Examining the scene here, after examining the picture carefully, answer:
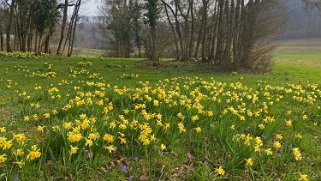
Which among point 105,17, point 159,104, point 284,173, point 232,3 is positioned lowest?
point 284,173

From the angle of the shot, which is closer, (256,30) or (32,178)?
(32,178)

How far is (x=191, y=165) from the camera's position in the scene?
446 centimetres

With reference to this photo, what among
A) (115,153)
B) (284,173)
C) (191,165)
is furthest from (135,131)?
(284,173)

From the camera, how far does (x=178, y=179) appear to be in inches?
160

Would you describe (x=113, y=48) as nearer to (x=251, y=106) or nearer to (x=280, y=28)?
(x=280, y=28)

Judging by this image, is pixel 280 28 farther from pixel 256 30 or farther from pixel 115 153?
pixel 115 153

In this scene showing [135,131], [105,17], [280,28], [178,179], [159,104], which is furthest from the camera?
[105,17]

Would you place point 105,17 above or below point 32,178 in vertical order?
above

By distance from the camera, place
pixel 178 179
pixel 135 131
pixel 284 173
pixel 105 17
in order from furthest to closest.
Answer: pixel 105 17
pixel 135 131
pixel 284 173
pixel 178 179

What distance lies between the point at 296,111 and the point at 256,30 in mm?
11489

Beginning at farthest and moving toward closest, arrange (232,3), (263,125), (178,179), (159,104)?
(232,3) → (159,104) → (263,125) → (178,179)

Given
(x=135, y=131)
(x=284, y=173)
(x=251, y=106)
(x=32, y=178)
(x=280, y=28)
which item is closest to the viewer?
(x=32, y=178)

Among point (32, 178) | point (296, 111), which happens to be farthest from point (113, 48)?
point (32, 178)

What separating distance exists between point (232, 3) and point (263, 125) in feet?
43.0
